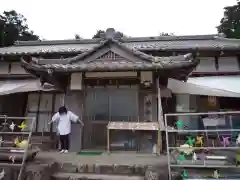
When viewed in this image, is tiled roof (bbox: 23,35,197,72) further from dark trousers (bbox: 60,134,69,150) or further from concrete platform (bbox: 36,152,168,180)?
concrete platform (bbox: 36,152,168,180)

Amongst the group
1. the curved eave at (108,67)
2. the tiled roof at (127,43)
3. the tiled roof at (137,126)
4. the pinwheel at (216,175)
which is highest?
the tiled roof at (127,43)

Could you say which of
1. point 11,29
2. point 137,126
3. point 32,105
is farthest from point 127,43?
point 11,29

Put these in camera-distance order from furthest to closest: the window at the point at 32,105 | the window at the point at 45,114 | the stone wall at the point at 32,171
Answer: the window at the point at 32,105, the window at the point at 45,114, the stone wall at the point at 32,171

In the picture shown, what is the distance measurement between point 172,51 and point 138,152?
595 cm

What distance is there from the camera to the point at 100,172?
227 inches

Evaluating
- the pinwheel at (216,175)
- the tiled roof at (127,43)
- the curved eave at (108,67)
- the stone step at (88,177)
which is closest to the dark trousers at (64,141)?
the curved eave at (108,67)

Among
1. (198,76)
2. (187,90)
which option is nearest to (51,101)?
(187,90)

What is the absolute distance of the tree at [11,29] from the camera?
27.0 meters

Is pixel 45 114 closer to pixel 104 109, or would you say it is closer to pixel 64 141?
pixel 64 141

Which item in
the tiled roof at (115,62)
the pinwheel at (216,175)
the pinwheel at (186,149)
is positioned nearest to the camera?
the pinwheel at (216,175)

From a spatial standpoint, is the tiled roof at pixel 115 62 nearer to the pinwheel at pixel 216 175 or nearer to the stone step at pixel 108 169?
the stone step at pixel 108 169

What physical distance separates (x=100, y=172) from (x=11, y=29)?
1080 inches

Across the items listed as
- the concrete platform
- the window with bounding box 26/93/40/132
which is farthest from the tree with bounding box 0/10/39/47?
the concrete platform

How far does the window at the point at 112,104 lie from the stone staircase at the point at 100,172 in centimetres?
291
